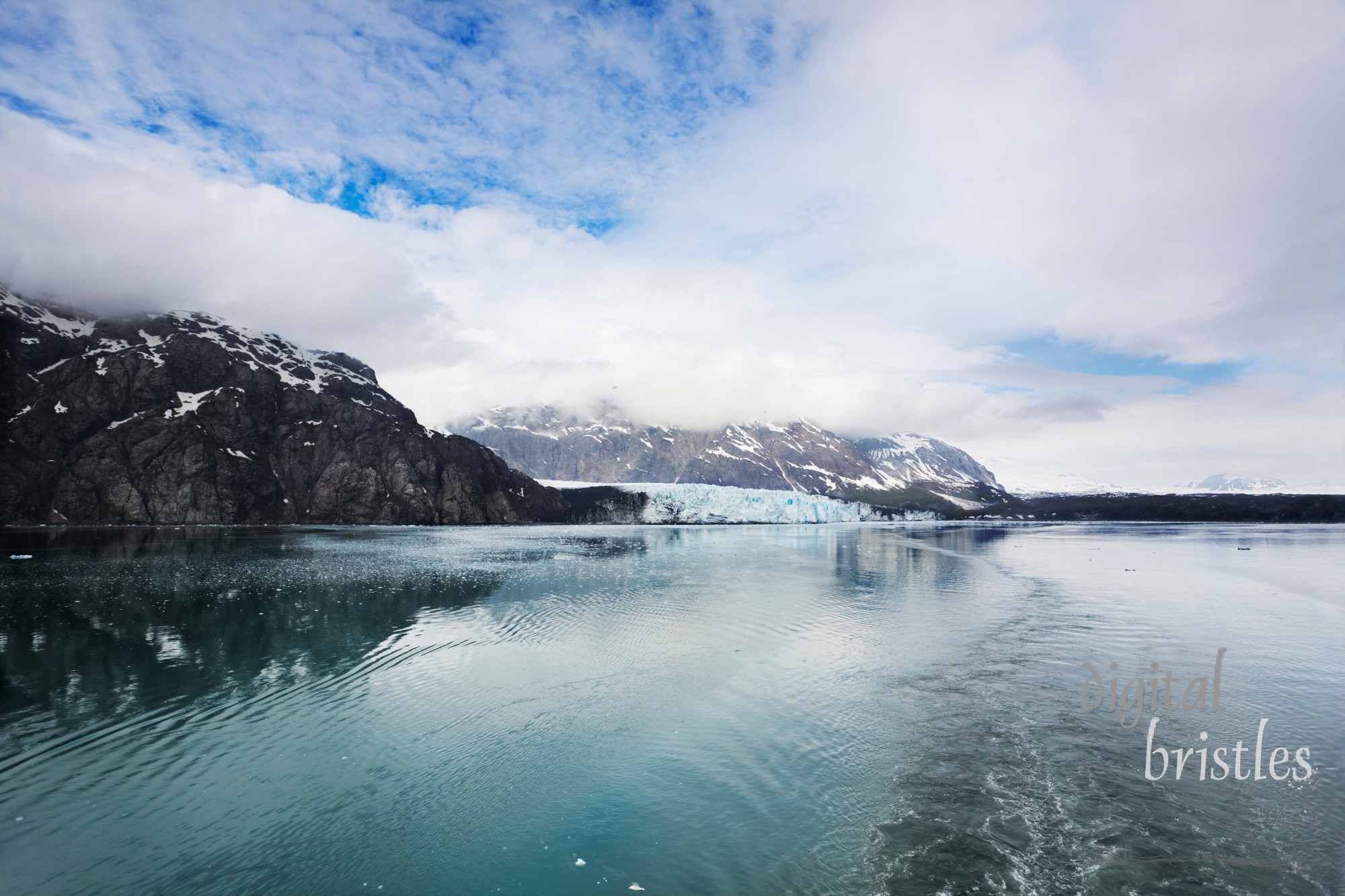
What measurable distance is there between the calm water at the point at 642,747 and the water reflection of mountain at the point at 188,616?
0.31m

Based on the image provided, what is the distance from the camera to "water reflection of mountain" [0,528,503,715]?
26.6 meters

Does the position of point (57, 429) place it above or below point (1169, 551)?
above

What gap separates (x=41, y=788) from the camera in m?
17.0

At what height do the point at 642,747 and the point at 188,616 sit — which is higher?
the point at 642,747

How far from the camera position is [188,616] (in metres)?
40.0

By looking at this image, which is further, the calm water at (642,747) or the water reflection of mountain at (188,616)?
the water reflection of mountain at (188,616)

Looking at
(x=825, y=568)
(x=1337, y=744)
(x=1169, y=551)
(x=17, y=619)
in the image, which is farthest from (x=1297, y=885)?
(x=1169, y=551)

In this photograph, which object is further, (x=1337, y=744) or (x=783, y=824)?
(x=1337, y=744)

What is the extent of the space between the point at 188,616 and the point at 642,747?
3621 cm

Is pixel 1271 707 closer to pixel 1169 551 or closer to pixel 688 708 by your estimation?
pixel 688 708

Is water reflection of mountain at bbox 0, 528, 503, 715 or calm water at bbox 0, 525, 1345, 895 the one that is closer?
calm water at bbox 0, 525, 1345, 895

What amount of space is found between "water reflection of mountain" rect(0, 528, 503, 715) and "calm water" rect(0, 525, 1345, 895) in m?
0.31

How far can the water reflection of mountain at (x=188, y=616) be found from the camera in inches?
1047

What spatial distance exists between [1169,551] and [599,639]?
11506 cm
